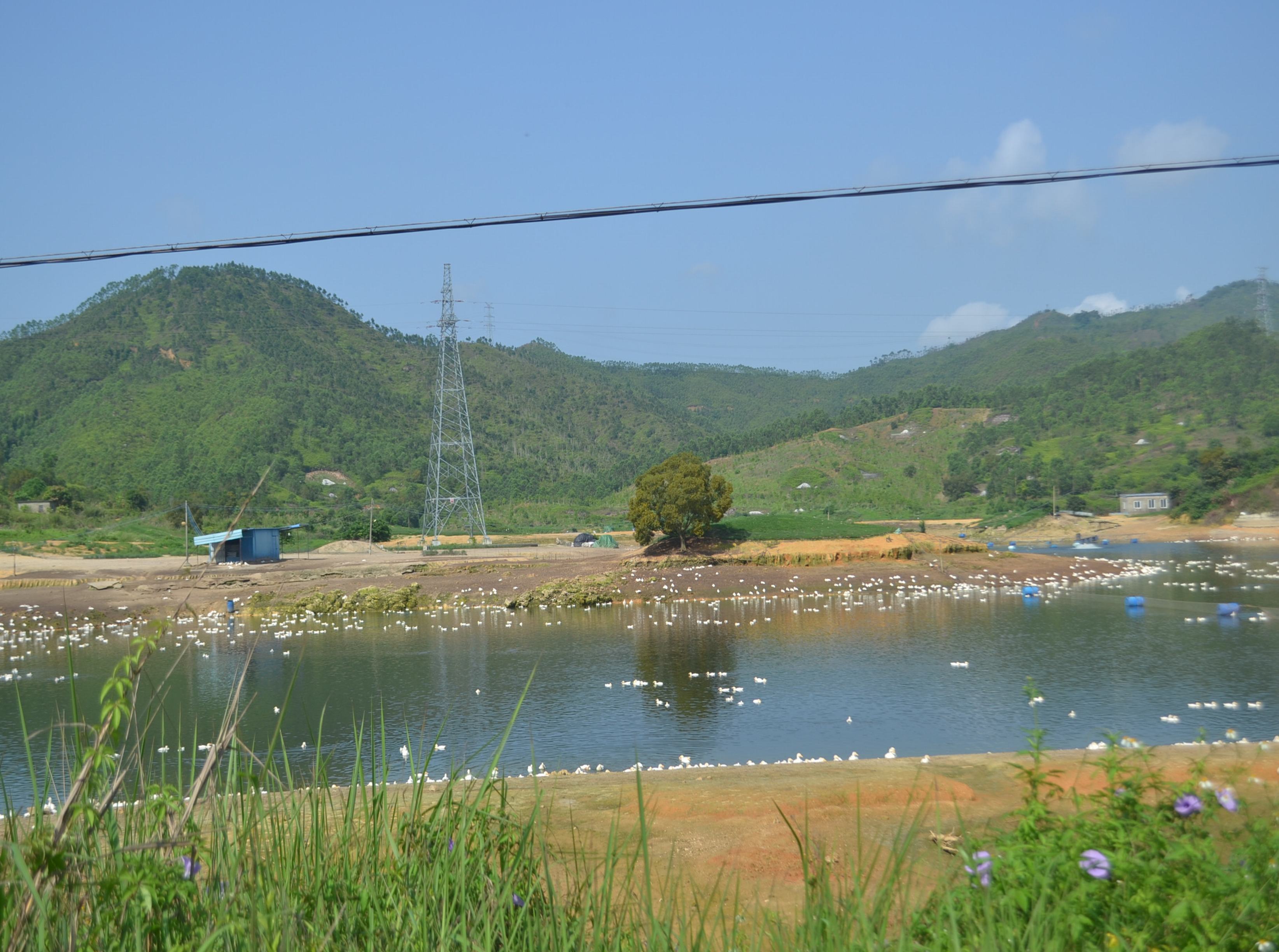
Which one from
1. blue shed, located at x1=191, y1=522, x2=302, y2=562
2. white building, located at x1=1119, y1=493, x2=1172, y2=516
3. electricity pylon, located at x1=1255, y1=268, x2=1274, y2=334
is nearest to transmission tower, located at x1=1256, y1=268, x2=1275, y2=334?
electricity pylon, located at x1=1255, y1=268, x2=1274, y2=334

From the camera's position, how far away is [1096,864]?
292cm

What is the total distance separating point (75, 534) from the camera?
149 feet

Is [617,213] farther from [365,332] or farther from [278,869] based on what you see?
[365,332]

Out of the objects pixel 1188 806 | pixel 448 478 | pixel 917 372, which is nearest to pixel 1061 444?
pixel 448 478

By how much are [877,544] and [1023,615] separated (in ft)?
37.5

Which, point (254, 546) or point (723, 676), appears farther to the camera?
point (254, 546)

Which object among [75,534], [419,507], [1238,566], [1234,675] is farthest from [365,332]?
[1234,675]

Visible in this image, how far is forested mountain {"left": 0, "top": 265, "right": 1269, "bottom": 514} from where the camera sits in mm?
68000

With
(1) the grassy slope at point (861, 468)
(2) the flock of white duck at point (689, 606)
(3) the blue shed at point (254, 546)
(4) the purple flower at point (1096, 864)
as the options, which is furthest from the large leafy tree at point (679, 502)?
(4) the purple flower at point (1096, 864)

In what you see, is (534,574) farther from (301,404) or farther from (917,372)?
(917,372)

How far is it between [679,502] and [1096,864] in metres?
32.2

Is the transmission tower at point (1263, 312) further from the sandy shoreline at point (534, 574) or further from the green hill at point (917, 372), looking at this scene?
the sandy shoreline at point (534, 574)

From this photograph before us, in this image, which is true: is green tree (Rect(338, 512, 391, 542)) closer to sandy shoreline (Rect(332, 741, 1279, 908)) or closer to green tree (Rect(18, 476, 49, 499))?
green tree (Rect(18, 476, 49, 499))

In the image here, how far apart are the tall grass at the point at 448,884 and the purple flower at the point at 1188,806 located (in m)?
0.08
